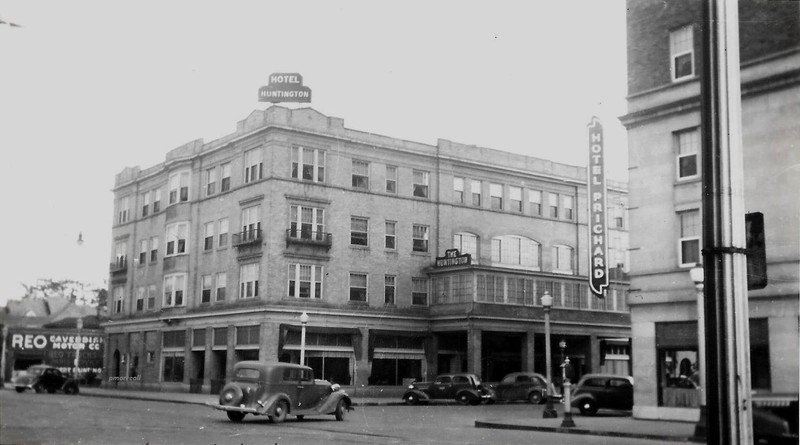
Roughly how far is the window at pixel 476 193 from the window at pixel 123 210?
20055 mm

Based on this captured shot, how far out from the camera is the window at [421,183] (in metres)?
45.6

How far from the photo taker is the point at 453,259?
144ft

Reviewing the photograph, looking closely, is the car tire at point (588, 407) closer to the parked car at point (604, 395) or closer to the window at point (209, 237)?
the parked car at point (604, 395)

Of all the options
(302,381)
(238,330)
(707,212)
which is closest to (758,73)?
(707,212)

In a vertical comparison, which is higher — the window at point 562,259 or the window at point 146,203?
the window at point 146,203

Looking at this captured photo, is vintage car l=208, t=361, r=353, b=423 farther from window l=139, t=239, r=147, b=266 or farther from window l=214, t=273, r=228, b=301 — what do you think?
window l=139, t=239, r=147, b=266

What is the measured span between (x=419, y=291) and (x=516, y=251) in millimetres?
7279

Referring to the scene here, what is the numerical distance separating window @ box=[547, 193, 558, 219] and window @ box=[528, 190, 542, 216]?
27.1 inches

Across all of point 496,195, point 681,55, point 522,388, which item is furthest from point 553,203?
point 681,55

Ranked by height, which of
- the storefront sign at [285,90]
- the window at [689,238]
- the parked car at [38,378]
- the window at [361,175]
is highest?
the window at [361,175]

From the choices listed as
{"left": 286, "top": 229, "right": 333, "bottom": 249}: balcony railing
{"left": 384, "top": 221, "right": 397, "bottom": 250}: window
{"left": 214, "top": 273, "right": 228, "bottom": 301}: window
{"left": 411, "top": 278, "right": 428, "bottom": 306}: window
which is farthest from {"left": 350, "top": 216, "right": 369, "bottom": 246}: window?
{"left": 214, "top": 273, "right": 228, "bottom": 301}: window

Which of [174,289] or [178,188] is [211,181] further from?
[174,289]

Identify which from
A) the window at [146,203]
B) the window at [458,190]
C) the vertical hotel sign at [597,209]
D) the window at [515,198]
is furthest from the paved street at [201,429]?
the window at [515,198]

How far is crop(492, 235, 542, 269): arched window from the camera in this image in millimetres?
47875
